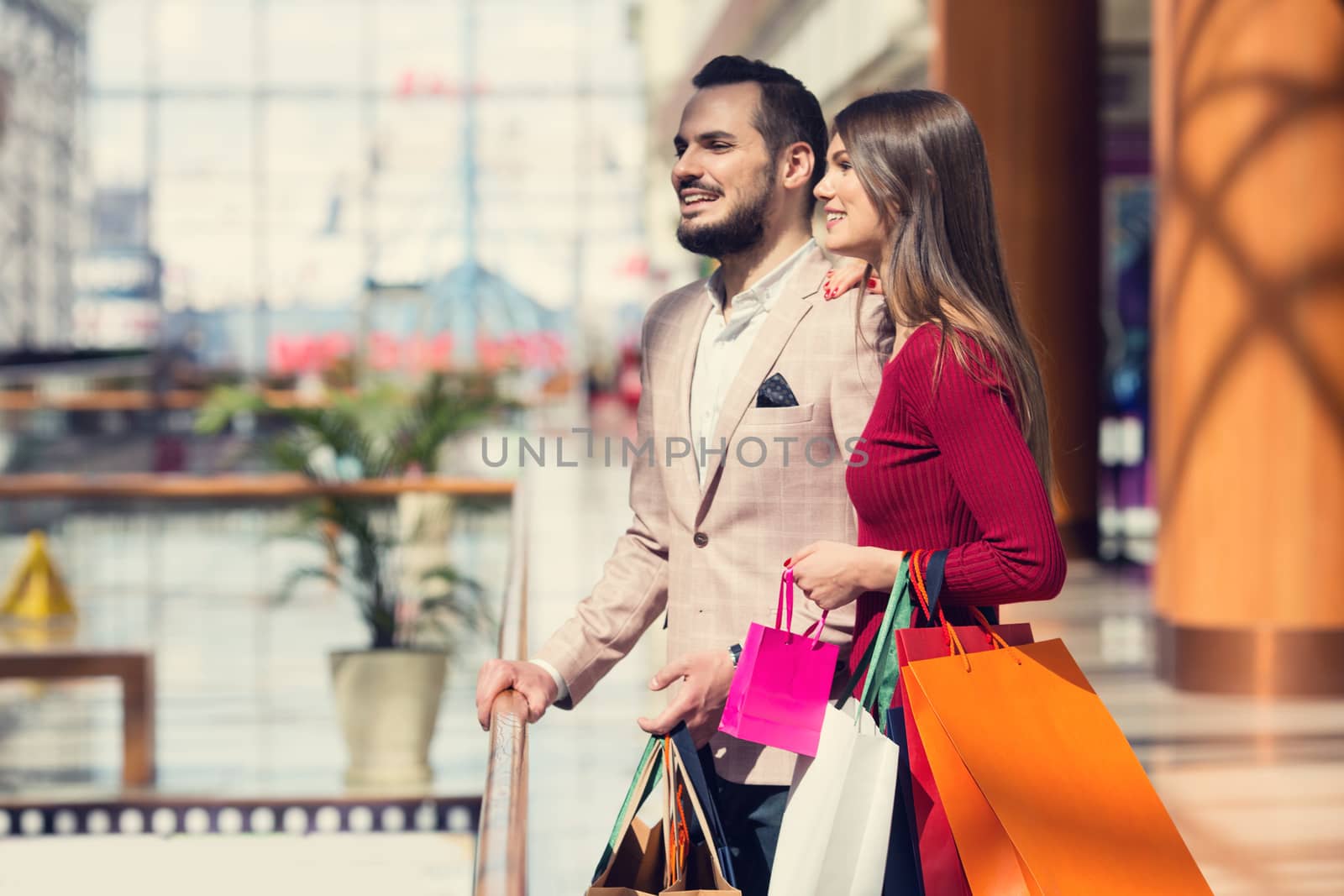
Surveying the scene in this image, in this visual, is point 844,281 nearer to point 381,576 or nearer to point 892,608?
point 892,608

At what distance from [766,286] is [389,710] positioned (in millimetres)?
5252

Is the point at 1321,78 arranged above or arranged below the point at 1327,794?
above

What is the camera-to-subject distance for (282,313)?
3375 centimetres

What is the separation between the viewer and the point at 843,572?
167 centimetres

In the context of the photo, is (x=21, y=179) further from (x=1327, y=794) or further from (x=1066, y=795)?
(x=1066, y=795)

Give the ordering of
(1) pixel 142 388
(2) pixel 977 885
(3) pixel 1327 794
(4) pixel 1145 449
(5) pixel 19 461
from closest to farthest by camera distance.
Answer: (2) pixel 977 885 → (3) pixel 1327 794 → (5) pixel 19 461 → (4) pixel 1145 449 → (1) pixel 142 388

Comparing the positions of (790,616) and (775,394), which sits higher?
(775,394)

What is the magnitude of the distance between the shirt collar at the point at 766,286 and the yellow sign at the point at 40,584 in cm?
650

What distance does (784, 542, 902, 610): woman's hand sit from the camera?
1658 mm

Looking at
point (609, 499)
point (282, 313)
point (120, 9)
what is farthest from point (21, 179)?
point (609, 499)

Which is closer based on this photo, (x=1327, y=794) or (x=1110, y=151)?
(x=1327, y=794)

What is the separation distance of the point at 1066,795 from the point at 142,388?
75.4 ft

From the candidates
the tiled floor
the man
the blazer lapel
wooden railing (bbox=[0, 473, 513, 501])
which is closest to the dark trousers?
the man

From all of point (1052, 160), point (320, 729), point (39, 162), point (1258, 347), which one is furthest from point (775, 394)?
point (39, 162)
